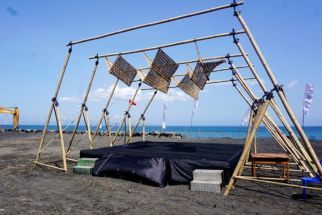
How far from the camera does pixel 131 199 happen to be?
7.73 metres

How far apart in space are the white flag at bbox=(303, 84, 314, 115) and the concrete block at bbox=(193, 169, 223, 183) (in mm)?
8518

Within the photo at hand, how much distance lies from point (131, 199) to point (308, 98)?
1181 centimetres

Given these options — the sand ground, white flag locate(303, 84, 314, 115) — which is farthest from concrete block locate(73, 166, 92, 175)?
white flag locate(303, 84, 314, 115)

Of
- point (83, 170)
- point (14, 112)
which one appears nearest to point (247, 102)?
point (83, 170)

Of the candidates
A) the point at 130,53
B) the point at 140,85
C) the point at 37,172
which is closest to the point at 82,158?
the point at 37,172

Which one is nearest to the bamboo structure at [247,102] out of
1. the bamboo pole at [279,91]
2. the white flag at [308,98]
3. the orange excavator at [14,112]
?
the bamboo pole at [279,91]

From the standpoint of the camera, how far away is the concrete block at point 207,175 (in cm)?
875

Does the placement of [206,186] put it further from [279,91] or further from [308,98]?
[308,98]

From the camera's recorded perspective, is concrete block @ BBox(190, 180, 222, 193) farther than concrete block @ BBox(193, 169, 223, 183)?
No

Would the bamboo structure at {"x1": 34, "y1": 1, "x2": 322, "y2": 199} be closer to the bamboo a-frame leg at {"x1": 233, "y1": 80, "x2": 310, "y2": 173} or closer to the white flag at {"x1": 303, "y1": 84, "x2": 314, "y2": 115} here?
the bamboo a-frame leg at {"x1": 233, "y1": 80, "x2": 310, "y2": 173}

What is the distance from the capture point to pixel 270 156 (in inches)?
398

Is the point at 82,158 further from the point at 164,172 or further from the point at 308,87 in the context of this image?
the point at 308,87

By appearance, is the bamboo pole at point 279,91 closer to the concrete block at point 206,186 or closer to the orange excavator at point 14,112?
the concrete block at point 206,186

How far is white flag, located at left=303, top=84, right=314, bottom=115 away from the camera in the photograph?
593 inches
